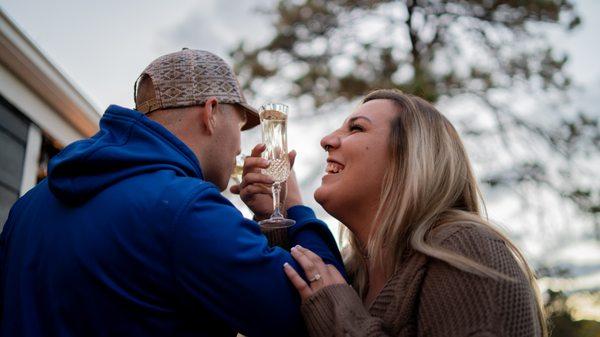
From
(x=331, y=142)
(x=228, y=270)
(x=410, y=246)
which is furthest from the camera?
(x=331, y=142)

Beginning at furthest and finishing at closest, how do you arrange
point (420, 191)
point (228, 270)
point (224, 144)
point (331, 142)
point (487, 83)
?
1. point (487, 83)
2. point (331, 142)
3. point (224, 144)
4. point (420, 191)
5. point (228, 270)

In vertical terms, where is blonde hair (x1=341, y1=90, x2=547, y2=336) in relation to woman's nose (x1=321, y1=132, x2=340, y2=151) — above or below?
below

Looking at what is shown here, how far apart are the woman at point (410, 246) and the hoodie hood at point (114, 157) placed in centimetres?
57

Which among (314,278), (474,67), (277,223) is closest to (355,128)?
(277,223)

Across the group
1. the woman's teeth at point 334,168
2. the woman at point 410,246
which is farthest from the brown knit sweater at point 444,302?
the woman's teeth at point 334,168

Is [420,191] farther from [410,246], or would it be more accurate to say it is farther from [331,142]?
[331,142]

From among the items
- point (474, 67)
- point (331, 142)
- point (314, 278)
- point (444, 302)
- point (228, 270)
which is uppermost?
point (474, 67)

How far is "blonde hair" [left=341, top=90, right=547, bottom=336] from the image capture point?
7.02ft

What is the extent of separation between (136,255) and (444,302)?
37.7 inches

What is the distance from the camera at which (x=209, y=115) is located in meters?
2.28

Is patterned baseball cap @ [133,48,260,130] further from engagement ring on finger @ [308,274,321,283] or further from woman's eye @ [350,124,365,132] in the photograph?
engagement ring on finger @ [308,274,321,283]

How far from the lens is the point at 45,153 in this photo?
19.9 feet

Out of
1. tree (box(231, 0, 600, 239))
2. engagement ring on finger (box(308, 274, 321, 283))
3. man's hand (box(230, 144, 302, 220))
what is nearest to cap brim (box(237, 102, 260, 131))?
man's hand (box(230, 144, 302, 220))

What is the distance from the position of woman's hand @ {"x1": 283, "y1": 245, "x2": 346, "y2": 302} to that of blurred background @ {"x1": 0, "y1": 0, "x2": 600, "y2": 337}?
612cm
